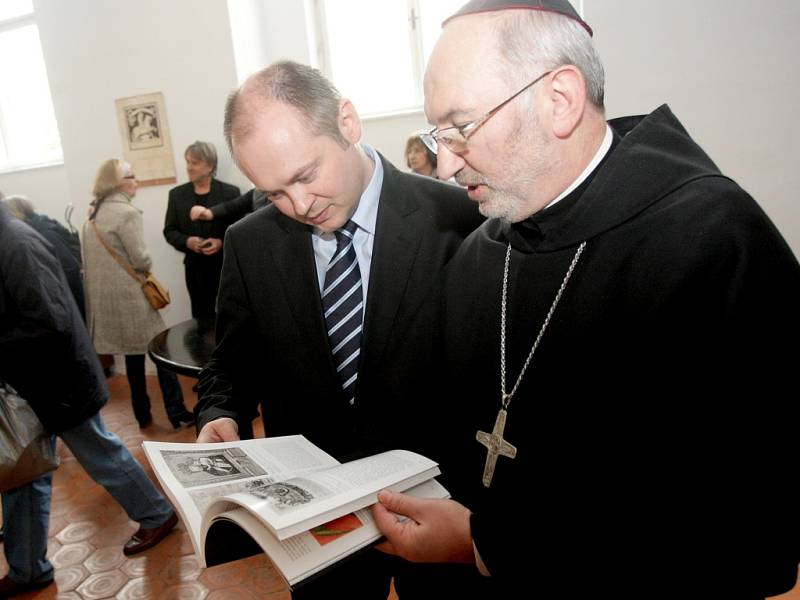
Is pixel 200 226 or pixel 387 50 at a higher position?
pixel 387 50

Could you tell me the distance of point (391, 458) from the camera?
4.18 ft

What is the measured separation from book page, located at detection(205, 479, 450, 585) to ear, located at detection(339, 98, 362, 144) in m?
0.96

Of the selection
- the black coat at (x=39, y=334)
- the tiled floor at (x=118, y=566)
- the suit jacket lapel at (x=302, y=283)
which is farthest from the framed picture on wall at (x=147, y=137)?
the suit jacket lapel at (x=302, y=283)

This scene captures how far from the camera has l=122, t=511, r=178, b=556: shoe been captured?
2.99 metres

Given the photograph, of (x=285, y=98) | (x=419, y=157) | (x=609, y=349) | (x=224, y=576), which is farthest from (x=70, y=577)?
(x=419, y=157)

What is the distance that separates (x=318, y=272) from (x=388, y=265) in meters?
0.26

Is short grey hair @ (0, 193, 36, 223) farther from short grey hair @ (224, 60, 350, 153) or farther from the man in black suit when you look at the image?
short grey hair @ (224, 60, 350, 153)

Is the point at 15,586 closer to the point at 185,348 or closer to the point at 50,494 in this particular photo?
the point at 50,494

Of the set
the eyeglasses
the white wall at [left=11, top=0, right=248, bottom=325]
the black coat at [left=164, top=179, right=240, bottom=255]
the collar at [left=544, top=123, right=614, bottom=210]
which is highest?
the white wall at [left=11, top=0, right=248, bottom=325]

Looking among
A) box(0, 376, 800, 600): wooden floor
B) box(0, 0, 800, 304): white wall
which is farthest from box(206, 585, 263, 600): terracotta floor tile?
box(0, 0, 800, 304): white wall

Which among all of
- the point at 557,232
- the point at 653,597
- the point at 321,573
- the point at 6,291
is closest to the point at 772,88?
the point at 557,232

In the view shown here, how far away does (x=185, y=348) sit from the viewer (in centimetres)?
288

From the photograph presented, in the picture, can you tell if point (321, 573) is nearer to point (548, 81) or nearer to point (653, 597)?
point (653, 597)

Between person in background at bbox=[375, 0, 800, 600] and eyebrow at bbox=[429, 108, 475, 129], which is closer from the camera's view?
person in background at bbox=[375, 0, 800, 600]
